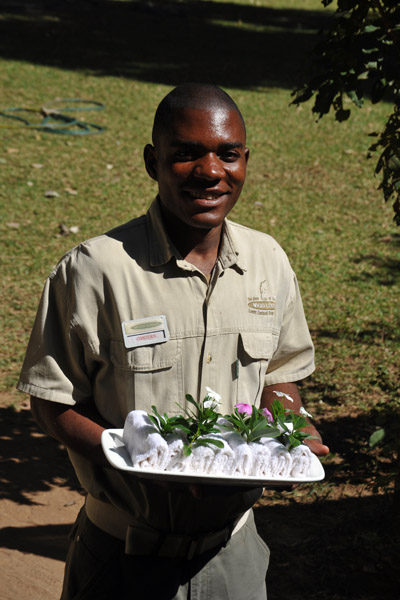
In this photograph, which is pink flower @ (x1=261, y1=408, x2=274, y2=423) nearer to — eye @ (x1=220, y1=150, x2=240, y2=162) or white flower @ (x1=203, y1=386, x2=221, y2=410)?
white flower @ (x1=203, y1=386, x2=221, y2=410)

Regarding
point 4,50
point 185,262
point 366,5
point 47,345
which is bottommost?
point 47,345

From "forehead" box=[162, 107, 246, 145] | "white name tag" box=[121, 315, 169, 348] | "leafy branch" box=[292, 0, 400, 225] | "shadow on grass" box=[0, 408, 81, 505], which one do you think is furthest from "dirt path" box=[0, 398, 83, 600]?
"forehead" box=[162, 107, 246, 145]

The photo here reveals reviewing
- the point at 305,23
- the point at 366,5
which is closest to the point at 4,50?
the point at 305,23

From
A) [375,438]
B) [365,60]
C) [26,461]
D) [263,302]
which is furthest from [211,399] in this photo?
[26,461]

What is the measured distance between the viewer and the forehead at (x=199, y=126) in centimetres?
198

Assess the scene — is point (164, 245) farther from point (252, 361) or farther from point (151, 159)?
point (252, 361)

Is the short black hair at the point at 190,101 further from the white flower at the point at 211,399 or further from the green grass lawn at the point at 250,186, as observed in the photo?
the green grass lawn at the point at 250,186

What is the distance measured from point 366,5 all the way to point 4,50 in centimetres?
1354

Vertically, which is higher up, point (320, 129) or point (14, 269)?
point (320, 129)

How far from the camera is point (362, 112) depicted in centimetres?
1358

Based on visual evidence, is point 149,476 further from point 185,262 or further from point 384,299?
point 384,299

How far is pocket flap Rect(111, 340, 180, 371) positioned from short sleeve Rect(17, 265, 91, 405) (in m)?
0.09

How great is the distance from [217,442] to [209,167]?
0.66 meters

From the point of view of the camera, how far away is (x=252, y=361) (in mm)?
2129
